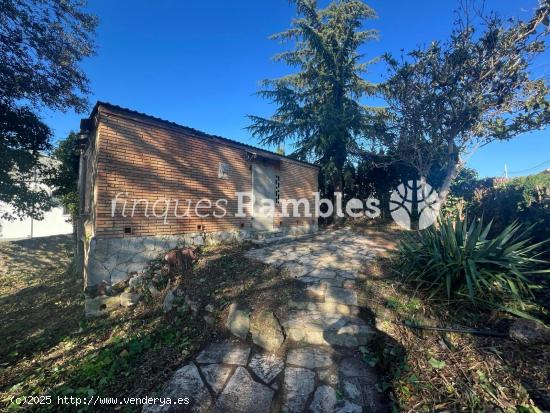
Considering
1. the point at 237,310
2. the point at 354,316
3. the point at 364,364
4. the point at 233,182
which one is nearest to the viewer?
the point at 364,364

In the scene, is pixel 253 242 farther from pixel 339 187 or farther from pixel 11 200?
pixel 11 200

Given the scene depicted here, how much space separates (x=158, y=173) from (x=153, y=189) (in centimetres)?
44

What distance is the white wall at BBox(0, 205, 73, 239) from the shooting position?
55.6 ft

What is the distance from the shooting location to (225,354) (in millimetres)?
3107

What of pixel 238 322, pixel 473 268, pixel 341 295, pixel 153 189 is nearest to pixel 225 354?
pixel 238 322

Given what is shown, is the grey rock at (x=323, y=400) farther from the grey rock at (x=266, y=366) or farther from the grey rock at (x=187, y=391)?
the grey rock at (x=187, y=391)

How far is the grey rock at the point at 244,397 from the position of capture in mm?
2361

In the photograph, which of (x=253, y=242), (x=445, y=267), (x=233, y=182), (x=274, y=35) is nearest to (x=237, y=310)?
(x=445, y=267)

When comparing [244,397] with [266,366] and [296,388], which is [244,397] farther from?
[296,388]

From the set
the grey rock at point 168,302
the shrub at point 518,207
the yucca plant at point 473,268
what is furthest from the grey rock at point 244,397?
the shrub at point 518,207

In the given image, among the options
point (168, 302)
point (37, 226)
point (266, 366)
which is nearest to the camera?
point (266, 366)

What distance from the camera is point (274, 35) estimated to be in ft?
44.6

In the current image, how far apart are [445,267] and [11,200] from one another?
1594 centimetres

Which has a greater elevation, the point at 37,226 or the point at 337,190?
the point at 337,190
